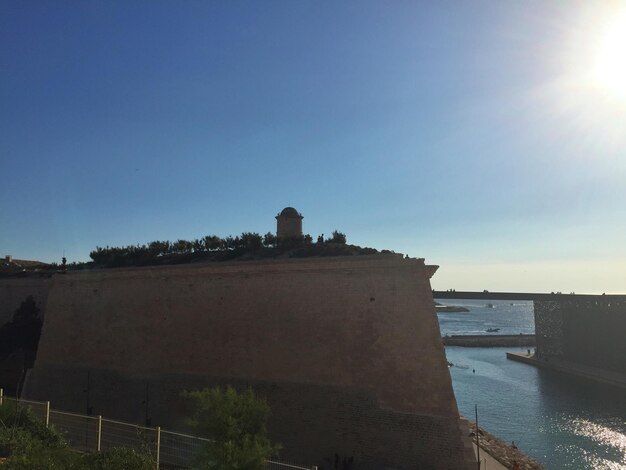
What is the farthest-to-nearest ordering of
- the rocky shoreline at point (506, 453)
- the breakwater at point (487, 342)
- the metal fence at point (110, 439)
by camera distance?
the breakwater at point (487, 342) < the rocky shoreline at point (506, 453) < the metal fence at point (110, 439)

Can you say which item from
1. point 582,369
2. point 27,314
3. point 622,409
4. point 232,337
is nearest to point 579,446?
point 622,409

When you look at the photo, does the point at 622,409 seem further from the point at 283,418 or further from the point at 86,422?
the point at 86,422

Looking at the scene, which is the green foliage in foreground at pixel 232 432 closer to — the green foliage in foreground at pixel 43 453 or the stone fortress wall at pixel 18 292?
the green foliage in foreground at pixel 43 453

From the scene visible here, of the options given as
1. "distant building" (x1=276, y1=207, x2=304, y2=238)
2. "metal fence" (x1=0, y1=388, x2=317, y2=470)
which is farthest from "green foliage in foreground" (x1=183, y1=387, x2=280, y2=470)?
"distant building" (x1=276, y1=207, x2=304, y2=238)

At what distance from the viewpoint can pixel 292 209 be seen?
17.6 m

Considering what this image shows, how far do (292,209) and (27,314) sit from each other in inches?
429

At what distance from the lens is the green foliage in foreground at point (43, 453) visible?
5.25 metres

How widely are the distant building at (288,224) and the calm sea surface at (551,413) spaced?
9.74 metres

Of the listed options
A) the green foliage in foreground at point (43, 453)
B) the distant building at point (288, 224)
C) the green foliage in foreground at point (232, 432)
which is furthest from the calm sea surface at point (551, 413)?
the green foliage in foreground at point (43, 453)

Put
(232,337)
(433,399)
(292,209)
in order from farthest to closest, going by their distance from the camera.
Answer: (292,209) → (232,337) → (433,399)

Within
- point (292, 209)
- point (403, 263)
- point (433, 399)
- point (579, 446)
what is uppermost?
point (292, 209)

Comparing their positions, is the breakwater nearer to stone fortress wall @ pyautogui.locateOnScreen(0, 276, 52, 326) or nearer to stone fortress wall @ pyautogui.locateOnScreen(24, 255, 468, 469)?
stone fortress wall @ pyautogui.locateOnScreen(0, 276, 52, 326)

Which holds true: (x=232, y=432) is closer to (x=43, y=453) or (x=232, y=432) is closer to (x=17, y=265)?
(x=43, y=453)

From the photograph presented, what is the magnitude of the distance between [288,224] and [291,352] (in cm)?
719
